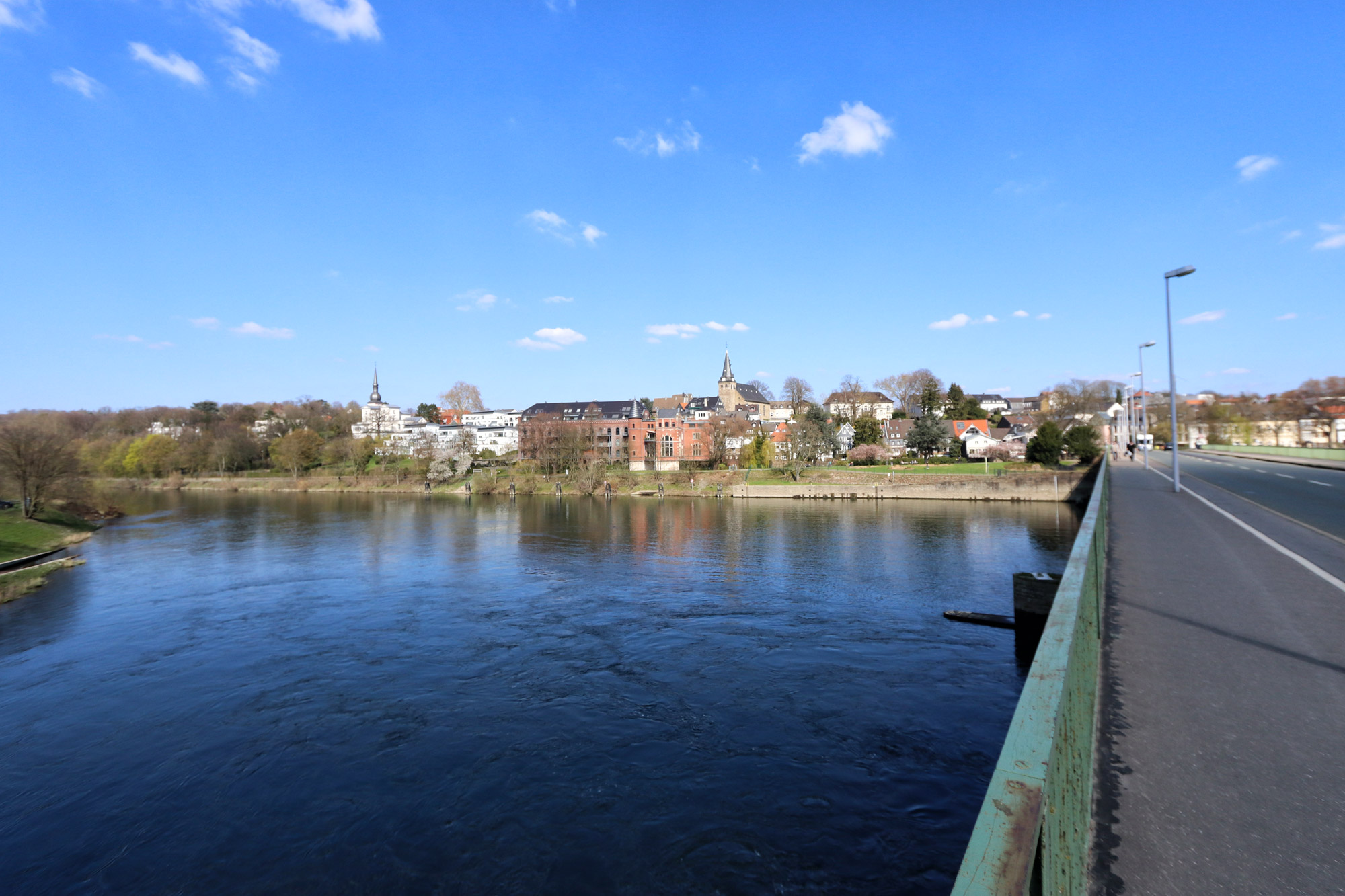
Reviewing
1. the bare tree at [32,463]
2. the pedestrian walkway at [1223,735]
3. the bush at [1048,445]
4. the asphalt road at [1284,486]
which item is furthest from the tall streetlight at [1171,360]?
the bare tree at [32,463]

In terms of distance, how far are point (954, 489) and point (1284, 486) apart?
34937mm

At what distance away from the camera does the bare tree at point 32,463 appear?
39.8 metres

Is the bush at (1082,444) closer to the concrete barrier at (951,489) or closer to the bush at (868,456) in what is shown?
the concrete barrier at (951,489)

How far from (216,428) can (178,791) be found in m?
111

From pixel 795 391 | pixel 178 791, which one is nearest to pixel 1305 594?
pixel 178 791

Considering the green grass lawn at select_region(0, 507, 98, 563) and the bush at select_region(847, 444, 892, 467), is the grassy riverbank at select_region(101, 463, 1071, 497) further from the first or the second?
the green grass lawn at select_region(0, 507, 98, 563)

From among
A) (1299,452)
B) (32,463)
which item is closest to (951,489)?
(1299,452)

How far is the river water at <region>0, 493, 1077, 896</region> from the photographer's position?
29.5 feet

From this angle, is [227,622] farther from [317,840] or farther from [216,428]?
[216,428]

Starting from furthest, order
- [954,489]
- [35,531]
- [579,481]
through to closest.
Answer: [579,481]
[954,489]
[35,531]

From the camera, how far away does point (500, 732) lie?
1243 centimetres

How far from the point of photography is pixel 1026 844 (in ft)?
6.68

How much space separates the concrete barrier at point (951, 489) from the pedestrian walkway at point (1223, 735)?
49.2m

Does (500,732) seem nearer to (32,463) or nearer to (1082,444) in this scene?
(32,463)
